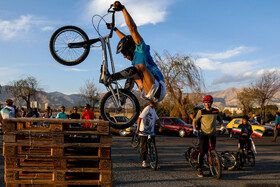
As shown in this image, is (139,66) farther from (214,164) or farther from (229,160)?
(229,160)

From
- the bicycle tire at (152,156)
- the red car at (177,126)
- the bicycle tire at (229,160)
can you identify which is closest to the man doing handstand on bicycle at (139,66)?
the bicycle tire at (152,156)

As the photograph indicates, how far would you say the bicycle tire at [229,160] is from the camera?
8.45m

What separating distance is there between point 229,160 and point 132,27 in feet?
19.5

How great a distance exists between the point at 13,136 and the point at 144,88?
210 cm

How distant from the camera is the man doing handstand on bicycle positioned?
14.1 feet

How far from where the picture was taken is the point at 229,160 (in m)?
8.45

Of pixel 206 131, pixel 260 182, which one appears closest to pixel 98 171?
pixel 206 131

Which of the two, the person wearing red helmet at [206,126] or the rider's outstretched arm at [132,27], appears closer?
the rider's outstretched arm at [132,27]

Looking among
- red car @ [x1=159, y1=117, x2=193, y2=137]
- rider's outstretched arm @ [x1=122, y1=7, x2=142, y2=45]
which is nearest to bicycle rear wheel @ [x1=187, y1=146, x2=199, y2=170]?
rider's outstretched arm @ [x1=122, y1=7, x2=142, y2=45]

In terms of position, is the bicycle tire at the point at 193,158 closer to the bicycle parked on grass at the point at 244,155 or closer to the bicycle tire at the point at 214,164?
the bicycle tire at the point at 214,164

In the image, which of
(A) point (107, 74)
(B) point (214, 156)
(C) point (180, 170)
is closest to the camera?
(A) point (107, 74)

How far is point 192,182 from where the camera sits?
679 centimetres

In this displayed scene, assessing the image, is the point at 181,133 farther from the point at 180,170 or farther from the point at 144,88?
the point at 144,88

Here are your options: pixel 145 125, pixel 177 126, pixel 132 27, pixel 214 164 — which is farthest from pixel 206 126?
pixel 177 126
